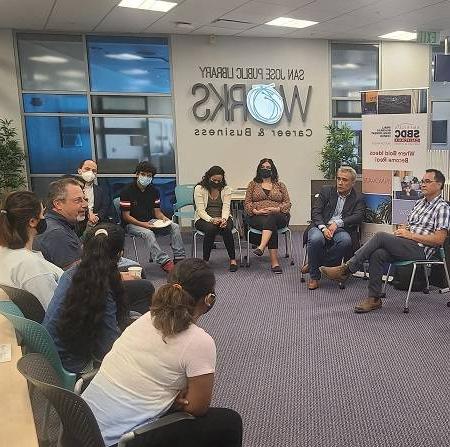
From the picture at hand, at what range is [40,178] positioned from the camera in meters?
7.25

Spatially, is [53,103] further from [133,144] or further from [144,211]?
[144,211]

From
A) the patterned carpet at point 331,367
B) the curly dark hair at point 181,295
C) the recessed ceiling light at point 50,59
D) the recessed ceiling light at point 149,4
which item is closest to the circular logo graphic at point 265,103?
the recessed ceiling light at point 149,4

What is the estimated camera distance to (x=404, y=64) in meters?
8.11

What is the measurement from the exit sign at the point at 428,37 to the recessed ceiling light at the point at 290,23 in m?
1.87

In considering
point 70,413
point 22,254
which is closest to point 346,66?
point 22,254

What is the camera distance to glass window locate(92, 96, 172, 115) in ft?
23.7

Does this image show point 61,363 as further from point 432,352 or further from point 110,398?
point 432,352

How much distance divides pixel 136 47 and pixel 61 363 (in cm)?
623

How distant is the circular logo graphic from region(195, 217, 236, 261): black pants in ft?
8.67

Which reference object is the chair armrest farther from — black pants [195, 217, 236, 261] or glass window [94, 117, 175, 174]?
glass window [94, 117, 175, 174]

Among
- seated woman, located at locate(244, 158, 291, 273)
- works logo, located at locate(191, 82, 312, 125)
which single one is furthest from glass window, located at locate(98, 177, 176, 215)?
seated woman, located at locate(244, 158, 291, 273)

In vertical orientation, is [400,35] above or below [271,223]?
above

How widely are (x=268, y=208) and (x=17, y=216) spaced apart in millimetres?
3554

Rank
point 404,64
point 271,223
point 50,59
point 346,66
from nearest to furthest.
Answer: point 271,223, point 50,59, point 346,66, point 404,64
